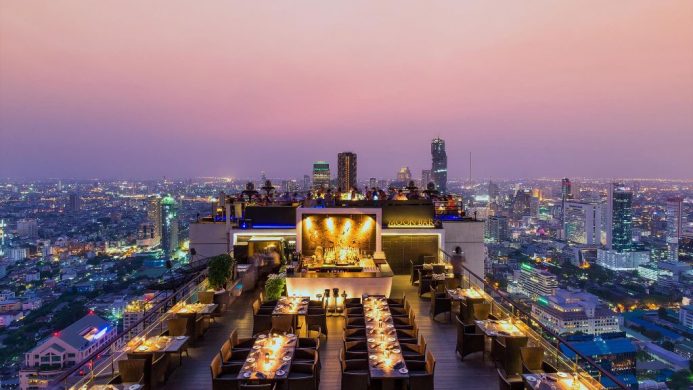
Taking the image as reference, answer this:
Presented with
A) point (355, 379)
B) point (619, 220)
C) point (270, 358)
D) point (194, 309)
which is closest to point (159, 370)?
point (270, 358)

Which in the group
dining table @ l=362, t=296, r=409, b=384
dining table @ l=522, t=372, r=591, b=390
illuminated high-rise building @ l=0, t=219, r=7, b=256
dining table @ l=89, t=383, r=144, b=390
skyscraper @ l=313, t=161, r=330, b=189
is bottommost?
illuminated high-rise building @ l=0, t=219, r=7, b=256

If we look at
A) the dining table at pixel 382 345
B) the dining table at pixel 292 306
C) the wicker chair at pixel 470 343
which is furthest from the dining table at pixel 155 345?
the wicker chair at pixel 470 343

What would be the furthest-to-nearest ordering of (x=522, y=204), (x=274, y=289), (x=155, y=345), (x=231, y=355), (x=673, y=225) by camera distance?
(x=522, y=204) → (x=673, y=225) → (x=274, y=289) → (x=155, y=345) → (x=231, y=355)

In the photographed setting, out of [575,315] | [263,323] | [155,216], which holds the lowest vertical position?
[575,315]

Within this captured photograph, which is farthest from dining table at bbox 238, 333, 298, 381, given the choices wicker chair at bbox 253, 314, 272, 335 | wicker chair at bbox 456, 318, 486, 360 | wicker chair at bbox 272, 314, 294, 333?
wicker chair at bbox 456, 318, 486, 360

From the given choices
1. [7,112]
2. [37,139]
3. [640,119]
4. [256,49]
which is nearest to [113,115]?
[7,112]

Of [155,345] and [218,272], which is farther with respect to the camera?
[218,272]

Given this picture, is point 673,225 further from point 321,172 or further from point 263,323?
point 263,323

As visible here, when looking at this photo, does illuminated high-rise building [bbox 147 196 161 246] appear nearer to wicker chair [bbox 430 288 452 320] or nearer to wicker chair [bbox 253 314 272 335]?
wicker chair [bbox 253 314 272 335]
